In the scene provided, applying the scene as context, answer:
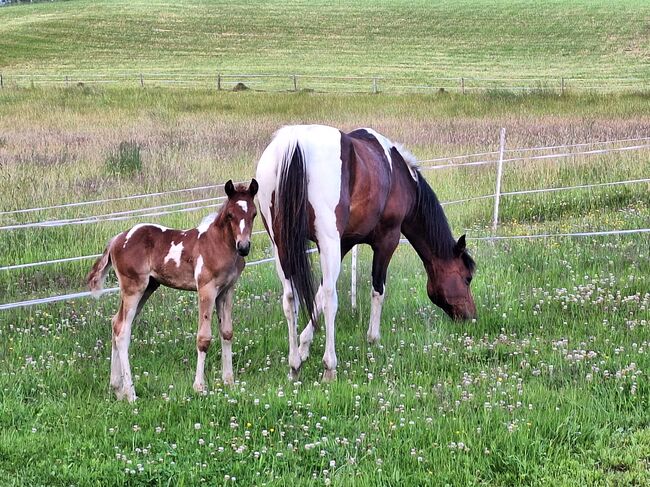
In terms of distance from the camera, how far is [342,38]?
60281 millimetres

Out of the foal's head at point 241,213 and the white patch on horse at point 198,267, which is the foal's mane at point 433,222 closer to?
the foal's head at point 241,213

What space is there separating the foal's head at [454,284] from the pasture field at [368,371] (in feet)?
0.73

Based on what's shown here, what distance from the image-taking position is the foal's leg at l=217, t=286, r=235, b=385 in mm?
6785

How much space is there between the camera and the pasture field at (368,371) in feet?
17.1

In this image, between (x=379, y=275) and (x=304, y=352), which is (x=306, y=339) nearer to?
(x=304, y=352)

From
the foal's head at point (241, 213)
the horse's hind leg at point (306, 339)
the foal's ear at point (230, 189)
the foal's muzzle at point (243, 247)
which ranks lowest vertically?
the horse's hind leg at point (306, 339)

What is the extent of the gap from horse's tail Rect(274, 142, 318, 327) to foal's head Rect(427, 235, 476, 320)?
1993 millimetres

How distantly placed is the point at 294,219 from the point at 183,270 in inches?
38.3

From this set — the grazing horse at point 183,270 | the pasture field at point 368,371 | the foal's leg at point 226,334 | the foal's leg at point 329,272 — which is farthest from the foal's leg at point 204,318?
the foal's leg at point 329,272

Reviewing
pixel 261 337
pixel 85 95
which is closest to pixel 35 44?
pixel 85 95

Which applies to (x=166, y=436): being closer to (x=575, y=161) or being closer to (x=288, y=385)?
(x=288, y=385)

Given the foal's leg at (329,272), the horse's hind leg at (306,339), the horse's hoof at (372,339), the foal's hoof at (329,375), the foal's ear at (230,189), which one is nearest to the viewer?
the foal's ear at (230,189)

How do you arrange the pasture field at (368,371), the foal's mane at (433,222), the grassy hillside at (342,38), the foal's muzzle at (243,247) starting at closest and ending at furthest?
the pasture field at (368,371)
the foal's muzzle at (243,247)
the foal's mane at (433,222)
the grassy hillside at (342,38)

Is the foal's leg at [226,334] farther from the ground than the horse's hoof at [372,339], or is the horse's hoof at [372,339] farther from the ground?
the foal's leg at [226,334]
